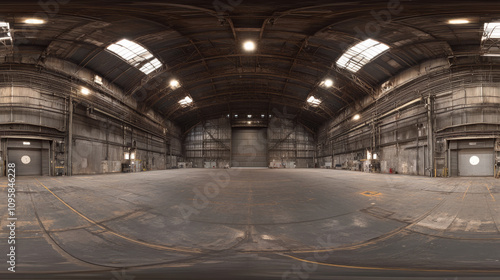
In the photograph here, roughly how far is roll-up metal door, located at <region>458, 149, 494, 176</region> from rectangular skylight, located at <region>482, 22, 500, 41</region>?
9.09 m

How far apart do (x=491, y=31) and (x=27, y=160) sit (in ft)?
123

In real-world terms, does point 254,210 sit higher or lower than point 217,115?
lower

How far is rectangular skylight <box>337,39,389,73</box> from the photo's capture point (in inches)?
736

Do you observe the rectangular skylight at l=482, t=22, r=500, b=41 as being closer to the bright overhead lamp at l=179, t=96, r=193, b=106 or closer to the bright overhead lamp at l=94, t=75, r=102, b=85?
the bright overhead lamp at l=179, t=96, r=193, b=106

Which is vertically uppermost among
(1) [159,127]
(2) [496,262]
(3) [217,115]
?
(3) [217,115]

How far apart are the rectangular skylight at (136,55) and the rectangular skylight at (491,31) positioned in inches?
1007

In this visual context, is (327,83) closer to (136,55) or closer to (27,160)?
(136,55)

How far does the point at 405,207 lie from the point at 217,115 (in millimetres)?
44978

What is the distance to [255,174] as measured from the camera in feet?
82.2

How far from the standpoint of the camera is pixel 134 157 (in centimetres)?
3253

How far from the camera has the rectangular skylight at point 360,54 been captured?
18.7 meters

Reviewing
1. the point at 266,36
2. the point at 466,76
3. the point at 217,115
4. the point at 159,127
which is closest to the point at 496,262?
the point at 266,36

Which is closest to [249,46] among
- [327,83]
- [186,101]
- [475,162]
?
[327,83]

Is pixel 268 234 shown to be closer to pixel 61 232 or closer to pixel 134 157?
pixel 61 232
